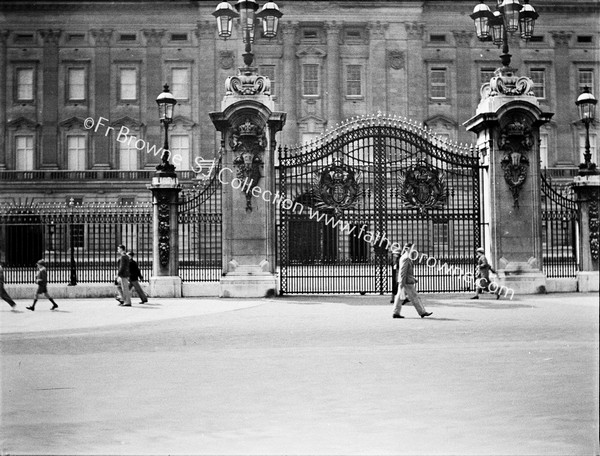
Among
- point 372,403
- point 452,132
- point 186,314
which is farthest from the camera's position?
point 452,132

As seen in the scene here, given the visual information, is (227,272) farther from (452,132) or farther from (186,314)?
(452,132)

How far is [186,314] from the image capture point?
55.2 ft

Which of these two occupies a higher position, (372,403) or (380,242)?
(380,242)

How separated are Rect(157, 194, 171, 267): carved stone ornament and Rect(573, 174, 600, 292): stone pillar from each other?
1169 cm

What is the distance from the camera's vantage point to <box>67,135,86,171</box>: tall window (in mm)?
55156

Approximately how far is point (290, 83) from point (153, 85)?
32.6ft

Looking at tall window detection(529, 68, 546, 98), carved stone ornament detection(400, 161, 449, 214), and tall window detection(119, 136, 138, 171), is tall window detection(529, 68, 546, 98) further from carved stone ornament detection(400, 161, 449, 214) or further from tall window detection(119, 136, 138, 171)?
carved stone ornament detection(400, 161, 449, 214)

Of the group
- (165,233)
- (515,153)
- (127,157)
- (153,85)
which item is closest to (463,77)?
(153,85)

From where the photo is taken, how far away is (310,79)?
54281 millimetres

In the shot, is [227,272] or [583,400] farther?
[227,272]

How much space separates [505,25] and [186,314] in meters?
11.5

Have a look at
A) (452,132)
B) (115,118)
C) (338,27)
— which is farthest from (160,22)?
(452,132)

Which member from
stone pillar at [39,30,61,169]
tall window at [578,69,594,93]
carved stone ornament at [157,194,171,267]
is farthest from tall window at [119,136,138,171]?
carved stone ornament at [157,194,171,267]

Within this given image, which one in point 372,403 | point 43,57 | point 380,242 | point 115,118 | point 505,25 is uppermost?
point 43,57
